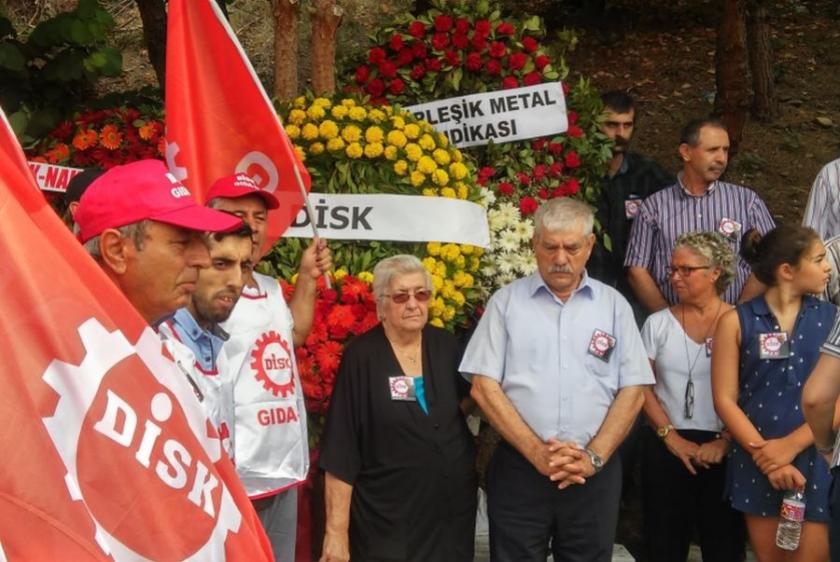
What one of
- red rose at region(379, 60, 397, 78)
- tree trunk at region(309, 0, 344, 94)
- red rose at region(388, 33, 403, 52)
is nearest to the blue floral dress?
tree trunk at region(309, 0, 344, 94)

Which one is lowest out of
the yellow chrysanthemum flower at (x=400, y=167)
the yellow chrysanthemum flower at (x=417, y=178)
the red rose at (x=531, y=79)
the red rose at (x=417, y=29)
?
the yellow chrysanthemum flower at (x=417, y=178)

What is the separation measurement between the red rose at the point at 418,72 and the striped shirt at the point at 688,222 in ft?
5.37

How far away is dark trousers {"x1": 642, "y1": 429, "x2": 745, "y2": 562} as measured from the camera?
6043 millimetres

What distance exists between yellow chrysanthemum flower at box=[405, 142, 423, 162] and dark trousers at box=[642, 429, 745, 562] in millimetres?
1724

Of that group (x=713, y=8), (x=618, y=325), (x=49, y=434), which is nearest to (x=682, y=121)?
(x=713, y=8)

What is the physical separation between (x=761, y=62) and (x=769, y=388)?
18.5ft

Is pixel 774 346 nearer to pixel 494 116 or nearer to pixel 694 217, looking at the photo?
pixel 694 217

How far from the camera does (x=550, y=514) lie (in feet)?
18.0

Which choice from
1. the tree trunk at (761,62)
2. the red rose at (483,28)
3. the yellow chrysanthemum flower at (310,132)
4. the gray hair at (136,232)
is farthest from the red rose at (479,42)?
the gray hair at (136,232)

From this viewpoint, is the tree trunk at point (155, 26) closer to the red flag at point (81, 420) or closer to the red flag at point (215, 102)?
the red flag at point (215, 102)

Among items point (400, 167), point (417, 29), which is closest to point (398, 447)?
point (400, 167)

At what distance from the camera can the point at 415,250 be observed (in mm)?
6527

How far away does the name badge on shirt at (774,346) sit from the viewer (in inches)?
224

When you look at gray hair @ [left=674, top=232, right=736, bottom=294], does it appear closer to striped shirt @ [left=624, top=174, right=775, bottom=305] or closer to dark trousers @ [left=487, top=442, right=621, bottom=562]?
striped shirt @ [left=624, top=174, right=775, bottom=305]
